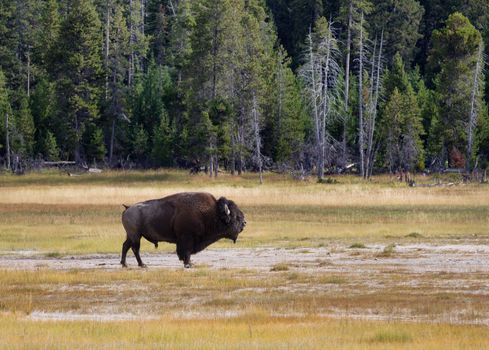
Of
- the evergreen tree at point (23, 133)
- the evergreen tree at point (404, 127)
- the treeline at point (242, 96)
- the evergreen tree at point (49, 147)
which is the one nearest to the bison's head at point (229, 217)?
the treeline at point (242, 96)

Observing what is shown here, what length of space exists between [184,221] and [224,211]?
3.20 ft

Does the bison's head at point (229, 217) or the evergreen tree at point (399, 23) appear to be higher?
the evergreen tree at point (399, 23)

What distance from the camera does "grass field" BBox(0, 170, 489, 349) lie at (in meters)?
15.9

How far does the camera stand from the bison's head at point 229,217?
2661 cm

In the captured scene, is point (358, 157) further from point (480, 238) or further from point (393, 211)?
point (480, 238)

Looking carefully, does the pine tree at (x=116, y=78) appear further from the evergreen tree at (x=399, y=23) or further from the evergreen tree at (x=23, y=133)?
the evergreen tree at (x=399, y=23)

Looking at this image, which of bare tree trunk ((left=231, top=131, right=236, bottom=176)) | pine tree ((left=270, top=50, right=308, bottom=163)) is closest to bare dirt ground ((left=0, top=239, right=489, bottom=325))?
bare tree trunk ((left=231, top=131, right=236, bottom=176))

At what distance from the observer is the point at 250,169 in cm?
9406

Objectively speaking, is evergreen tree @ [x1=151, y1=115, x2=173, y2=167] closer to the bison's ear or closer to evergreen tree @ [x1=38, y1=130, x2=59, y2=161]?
evergreen tree @ [x1=38, y1=130, x2=59, y2=161]

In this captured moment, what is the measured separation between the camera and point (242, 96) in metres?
86.1

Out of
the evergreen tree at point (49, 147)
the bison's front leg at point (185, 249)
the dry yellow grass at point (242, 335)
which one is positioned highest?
the evergreen tree at point (49, 147)

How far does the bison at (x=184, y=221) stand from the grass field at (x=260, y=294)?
0.83m

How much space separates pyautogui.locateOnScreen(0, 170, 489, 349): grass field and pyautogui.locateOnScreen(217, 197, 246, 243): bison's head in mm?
1144

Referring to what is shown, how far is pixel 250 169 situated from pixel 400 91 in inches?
611
